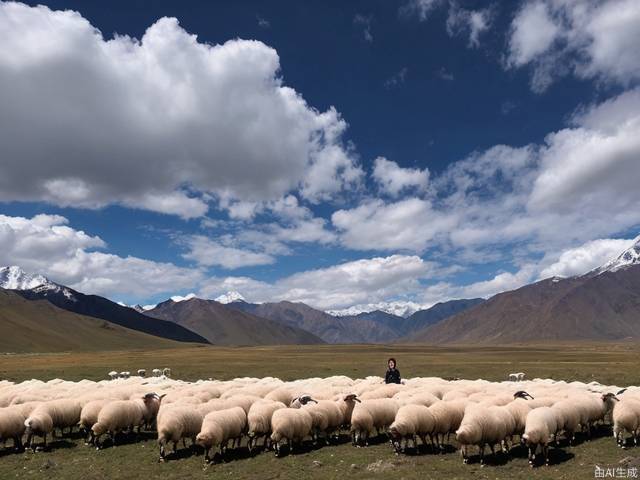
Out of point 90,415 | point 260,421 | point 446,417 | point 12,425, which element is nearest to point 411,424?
point 446,417

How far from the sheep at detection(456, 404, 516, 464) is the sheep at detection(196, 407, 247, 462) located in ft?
22.7

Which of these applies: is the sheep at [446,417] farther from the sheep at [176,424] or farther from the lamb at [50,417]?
the lamb at [50,417]

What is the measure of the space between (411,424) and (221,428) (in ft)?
19.3

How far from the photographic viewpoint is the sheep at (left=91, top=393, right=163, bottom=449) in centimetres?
1711

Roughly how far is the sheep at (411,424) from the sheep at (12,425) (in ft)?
41.6

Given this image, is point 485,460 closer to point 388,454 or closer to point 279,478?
point 388,454

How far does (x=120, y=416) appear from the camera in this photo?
1753 cm

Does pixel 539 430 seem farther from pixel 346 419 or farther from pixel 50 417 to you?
pixel 50 417

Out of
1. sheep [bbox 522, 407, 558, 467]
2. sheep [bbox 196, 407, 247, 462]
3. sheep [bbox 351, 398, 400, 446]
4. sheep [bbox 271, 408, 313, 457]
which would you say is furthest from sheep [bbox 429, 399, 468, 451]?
sheep [bbox 196, 407, 247, 462]

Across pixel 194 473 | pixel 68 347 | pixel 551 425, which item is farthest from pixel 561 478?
pixel 68 347

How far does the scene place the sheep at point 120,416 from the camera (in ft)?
56.1

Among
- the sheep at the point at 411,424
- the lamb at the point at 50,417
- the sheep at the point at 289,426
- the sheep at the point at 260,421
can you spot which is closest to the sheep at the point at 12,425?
the lamb at the point at 50,417

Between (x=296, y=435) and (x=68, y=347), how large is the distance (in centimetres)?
17893

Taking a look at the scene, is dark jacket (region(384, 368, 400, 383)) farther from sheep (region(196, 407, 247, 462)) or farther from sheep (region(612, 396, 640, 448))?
sheep (region(612, 396, 640, 448))
